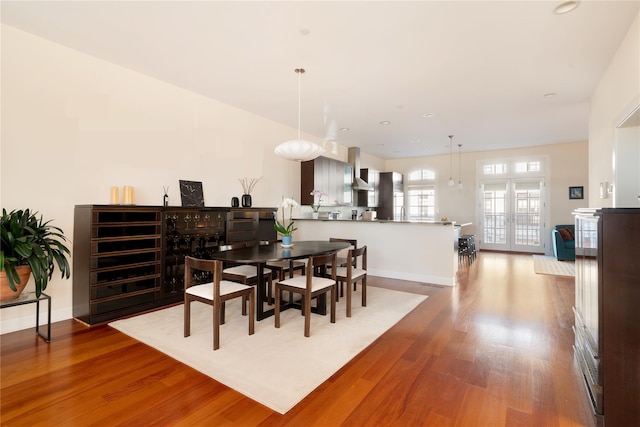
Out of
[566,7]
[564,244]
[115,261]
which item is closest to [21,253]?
[115,261]

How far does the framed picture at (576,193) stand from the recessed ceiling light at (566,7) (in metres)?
7.09

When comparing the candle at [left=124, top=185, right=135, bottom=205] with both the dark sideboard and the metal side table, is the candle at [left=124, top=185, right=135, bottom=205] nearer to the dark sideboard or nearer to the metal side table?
the dark sideboard

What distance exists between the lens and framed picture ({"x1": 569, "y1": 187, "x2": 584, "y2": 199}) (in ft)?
25.8

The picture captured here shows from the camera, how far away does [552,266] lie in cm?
650

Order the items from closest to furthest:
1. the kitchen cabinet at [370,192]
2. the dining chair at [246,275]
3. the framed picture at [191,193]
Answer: the dining chair at [246,275]
the framed picture at [191,193]
the kitchen cabinet at [370,192]

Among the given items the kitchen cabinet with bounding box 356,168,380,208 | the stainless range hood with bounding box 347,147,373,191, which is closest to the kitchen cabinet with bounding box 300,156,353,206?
the stainless range hood with bounding box 347,147,373,191

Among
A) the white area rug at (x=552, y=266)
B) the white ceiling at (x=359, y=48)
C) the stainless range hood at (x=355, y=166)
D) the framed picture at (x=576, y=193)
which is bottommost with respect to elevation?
the white area rug at (x=552, y=266)

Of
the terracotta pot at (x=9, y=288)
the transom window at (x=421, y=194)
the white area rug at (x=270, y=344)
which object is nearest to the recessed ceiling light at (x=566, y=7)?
the white area rug at (x=270, y=344)

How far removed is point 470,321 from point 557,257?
18.8 ft

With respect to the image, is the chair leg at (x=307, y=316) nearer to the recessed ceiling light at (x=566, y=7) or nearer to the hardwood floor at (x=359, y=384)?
the hardwood floor at (x=359, y=384)

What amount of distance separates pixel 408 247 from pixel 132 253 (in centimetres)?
410

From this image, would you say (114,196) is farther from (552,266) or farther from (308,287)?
(552,266)

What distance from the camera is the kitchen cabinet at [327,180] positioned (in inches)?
257

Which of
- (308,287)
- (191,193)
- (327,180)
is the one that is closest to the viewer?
(308,287)
